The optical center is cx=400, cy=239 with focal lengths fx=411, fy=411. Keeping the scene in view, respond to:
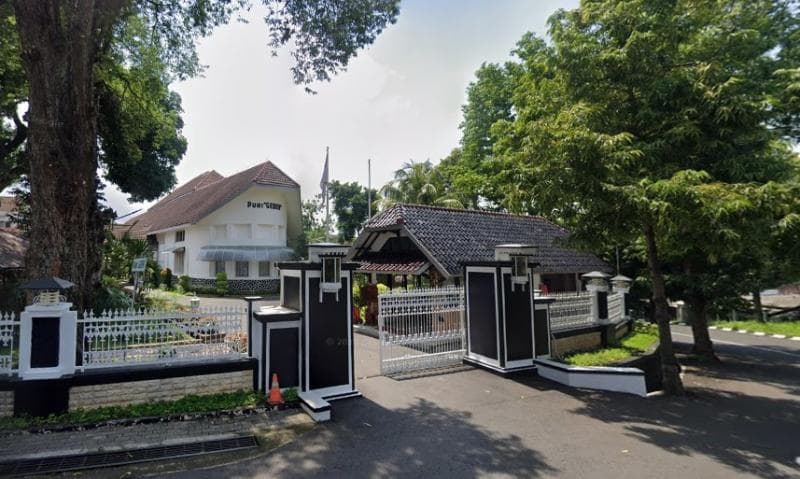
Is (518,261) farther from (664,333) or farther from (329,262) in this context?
(329,262)

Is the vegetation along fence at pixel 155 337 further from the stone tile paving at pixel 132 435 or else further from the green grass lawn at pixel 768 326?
the green grass lawn at pixel 768 326

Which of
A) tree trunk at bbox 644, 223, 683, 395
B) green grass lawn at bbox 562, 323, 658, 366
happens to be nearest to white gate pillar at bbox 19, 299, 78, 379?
green grass lawn at bbox 562, 323, 658, 366

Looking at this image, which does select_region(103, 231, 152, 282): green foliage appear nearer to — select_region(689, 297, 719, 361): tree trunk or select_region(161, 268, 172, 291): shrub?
select_region(161, 268, 172, 291): shrub

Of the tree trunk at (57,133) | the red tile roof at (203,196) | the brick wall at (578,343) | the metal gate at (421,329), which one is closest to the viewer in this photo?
the tree trunk at (57,133)

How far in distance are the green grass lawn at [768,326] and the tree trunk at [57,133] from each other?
25536 millimetres

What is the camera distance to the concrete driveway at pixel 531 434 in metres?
4.93

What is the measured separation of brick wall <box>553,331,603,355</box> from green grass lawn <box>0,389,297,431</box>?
7.11 metres

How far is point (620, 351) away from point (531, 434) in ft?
23.3

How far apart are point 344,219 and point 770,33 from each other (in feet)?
107

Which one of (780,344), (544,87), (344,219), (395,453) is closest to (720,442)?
(395,453)

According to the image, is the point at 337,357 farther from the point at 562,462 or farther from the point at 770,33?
the point at 770,33

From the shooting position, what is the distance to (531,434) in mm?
5992

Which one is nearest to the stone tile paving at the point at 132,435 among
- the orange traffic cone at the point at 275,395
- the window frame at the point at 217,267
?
the orange traffic cone at the point at 275,395

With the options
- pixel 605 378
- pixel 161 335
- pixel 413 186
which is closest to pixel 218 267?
pixel 413 186
